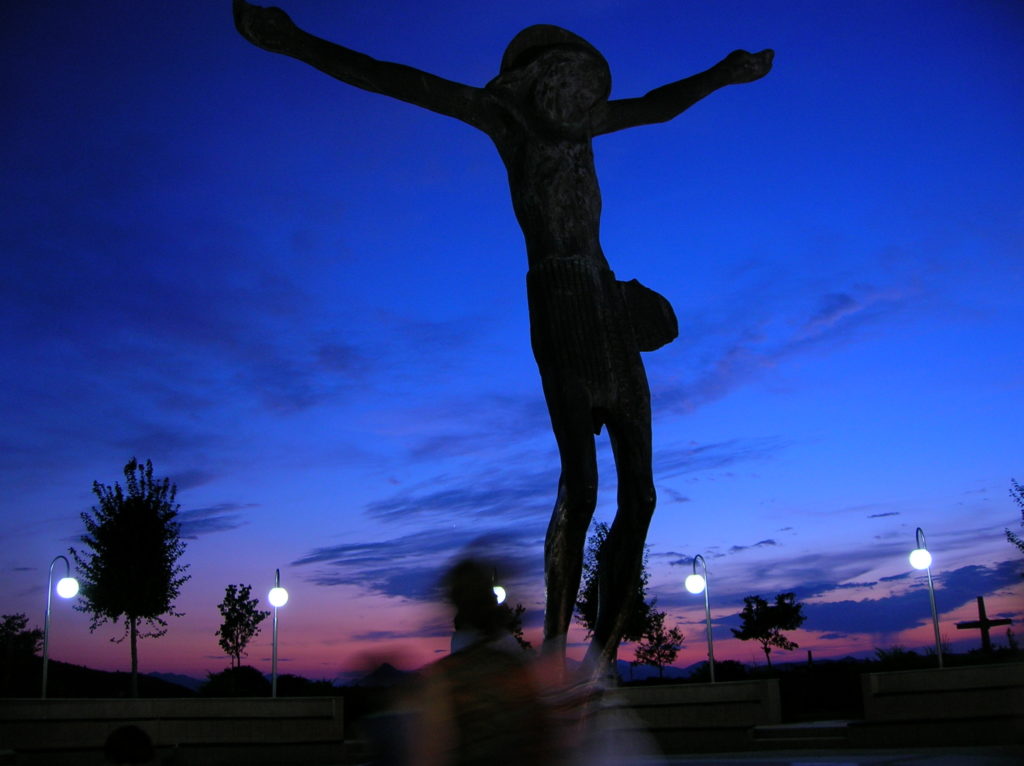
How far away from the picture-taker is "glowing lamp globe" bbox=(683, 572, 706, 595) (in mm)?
16494

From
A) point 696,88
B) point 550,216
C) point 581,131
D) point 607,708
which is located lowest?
point 607,708

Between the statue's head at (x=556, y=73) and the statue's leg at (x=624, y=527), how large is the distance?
79.4 inches

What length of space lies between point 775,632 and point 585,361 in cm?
2752

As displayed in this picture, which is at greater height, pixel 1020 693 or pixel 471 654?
pixel 471 654

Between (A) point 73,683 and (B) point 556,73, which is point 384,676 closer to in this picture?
(B) point 556,73

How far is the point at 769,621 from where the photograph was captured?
30844mm

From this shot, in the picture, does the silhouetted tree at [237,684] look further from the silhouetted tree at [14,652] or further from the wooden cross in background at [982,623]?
the wooden cross in background at [982,623]

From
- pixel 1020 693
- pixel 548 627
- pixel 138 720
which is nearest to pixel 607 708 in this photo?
pixel 548 627

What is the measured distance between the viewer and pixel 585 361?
6.04 m

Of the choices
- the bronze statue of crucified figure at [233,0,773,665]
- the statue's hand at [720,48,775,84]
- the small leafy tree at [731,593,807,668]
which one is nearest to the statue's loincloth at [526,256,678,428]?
the bronze statue of crucified figure at [233,0,773,665]

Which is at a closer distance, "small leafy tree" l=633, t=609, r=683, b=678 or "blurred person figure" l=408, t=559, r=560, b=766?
"blurred person figure" l=408, t=559, r=560, b=766

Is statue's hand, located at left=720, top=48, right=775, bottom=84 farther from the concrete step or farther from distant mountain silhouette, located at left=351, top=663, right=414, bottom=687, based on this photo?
the concrete step

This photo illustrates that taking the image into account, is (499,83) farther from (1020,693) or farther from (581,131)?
(1020,693)

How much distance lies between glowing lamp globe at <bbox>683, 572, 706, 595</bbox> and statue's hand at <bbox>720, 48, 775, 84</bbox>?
10.5m
